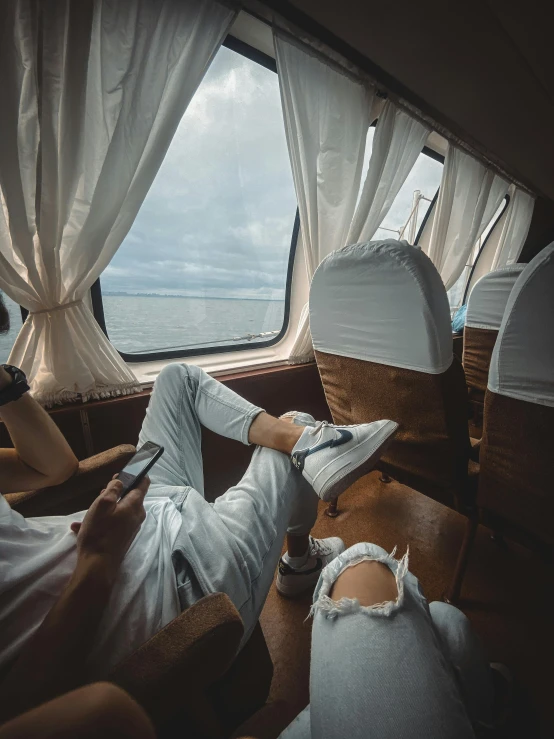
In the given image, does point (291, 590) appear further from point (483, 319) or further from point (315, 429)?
point (483, 319)

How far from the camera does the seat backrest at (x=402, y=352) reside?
39.7 inches

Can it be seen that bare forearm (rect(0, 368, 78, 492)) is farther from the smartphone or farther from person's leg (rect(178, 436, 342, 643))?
person's leg (rect(178, 436, 342, 643))

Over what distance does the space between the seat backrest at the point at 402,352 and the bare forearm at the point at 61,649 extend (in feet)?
3.48

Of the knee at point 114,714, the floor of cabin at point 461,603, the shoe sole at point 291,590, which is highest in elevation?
the knee at point 114,714

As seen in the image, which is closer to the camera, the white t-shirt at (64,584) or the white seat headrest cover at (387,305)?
the white t-shirt at (64,584)

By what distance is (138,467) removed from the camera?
0.84m

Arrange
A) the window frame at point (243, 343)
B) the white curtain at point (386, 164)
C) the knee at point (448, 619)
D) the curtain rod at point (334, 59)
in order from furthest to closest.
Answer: the white curtain at point (386, 164) → the window frame at point (243, 343) → the curtain rod at point (334, 59) → the knee at point (448, 619)

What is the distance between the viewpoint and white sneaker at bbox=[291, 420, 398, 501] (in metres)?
0.95

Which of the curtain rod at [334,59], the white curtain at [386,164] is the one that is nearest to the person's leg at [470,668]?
the white curtain at [386,164]

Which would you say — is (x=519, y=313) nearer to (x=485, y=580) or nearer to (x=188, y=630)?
(x=188, y=630)

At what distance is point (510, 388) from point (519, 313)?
0.22 metres

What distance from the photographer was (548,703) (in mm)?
872

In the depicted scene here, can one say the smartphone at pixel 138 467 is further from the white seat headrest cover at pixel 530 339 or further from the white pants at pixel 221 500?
the white seat headrest cover at pixel 530 339

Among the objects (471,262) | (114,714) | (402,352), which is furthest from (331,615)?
(471,262)
